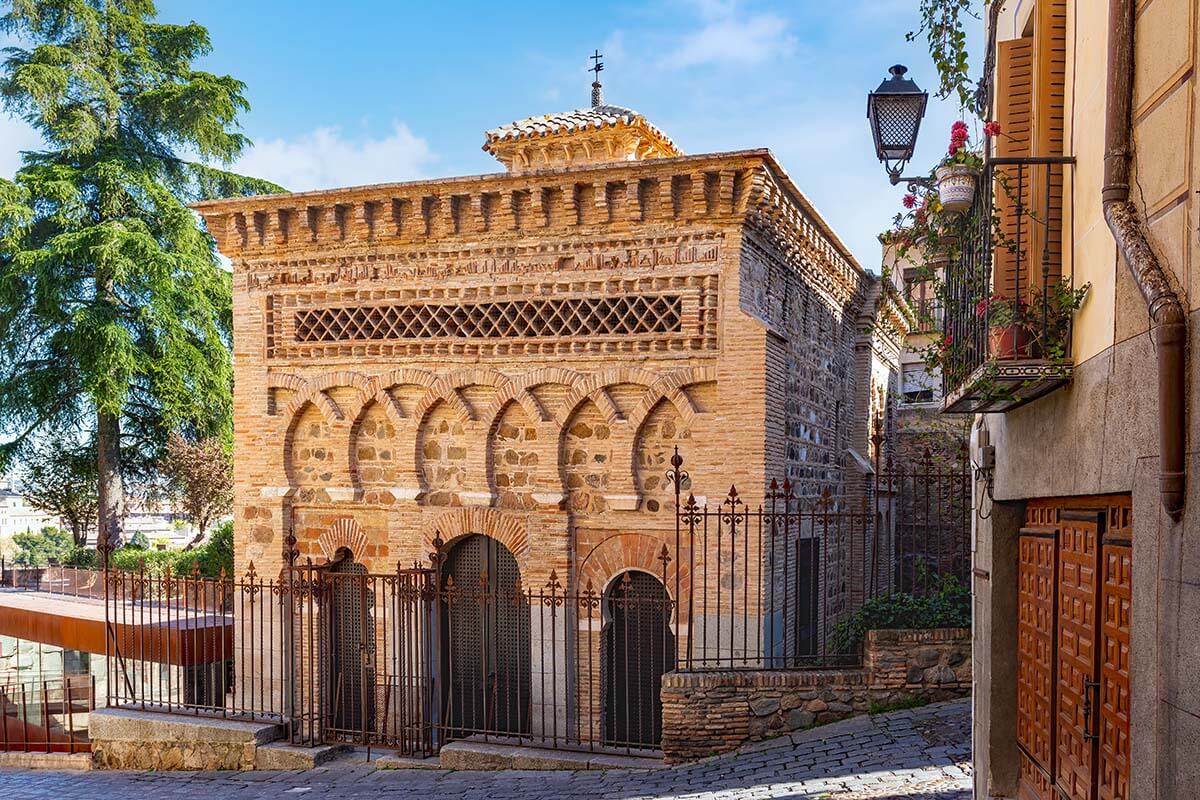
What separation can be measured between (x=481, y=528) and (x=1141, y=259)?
9.25 meters

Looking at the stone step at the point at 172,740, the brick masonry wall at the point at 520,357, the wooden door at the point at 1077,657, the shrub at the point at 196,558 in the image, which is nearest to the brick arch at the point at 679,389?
the brick masonry wall at the point at 520,357

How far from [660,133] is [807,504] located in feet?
18.5

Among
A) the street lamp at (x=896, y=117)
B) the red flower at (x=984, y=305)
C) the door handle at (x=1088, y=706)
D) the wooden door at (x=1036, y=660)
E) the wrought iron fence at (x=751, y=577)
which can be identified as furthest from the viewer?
A: the wrought iron fence at (x=751, y=577)

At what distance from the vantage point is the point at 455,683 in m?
12.2

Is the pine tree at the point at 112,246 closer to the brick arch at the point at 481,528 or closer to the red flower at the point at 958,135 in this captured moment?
the brick arch at the point at 481,528

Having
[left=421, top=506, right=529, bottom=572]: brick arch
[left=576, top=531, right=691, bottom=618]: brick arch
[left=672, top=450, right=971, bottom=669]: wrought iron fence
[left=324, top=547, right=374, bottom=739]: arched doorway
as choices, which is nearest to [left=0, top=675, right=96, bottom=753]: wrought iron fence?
[left=324, top=547, right=374, bottom=739]: arched doorway

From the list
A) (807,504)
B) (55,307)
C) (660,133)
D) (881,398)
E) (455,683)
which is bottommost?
(455,683)

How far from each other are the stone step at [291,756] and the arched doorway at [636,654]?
2.96 metres

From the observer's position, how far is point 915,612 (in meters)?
9.55

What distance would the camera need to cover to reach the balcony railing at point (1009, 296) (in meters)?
4.50

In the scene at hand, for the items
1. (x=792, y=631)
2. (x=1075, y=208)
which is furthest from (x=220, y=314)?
(x=1075, y=208)

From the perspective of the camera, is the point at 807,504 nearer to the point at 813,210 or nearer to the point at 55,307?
the point at 813,210

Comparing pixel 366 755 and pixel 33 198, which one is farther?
pixel 33 198

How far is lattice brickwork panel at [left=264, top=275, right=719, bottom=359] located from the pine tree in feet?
34.4
